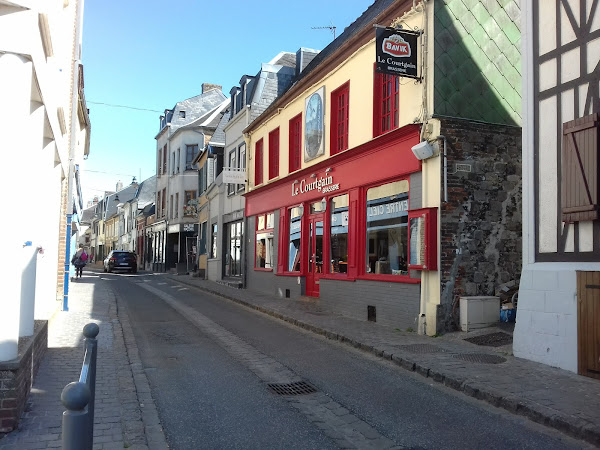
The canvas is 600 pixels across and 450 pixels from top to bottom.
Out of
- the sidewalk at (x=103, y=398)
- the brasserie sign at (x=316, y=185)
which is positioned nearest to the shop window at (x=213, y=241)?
the brasserie sign at (x=316, y=185)

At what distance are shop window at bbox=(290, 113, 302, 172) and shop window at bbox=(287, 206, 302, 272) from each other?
1387mm

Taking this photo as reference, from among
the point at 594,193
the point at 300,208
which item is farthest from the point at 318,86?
the point at 594,193

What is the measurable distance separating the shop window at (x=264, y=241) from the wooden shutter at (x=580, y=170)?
38.7 ft

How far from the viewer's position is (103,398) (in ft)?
17.6

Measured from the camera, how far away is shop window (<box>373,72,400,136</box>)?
36.4ft

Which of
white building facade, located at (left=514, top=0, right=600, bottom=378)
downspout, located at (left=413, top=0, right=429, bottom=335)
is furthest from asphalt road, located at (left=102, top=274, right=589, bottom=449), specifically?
white building facade, located at (left=514, top=0, right=600, bottom=378)

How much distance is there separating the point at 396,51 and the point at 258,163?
35.4ft

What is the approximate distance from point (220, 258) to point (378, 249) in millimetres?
14011

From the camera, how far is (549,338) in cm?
701

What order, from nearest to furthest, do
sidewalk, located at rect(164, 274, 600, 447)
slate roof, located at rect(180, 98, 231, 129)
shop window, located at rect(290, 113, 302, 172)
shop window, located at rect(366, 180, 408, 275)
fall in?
sidewalk, located at rect(164, 274, 600, 447) < shop window, located at rect(366, 180, 408, 275) < shop window, located at rect(290, 113, 302, 172) < slate roof, located at rect(180, 98, 231, 129)

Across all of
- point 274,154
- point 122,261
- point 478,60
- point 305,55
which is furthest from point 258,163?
point 122,261

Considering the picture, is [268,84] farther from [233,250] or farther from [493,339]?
[493,339]

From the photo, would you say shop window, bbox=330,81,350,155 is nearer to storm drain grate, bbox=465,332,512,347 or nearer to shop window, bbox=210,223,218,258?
storm drain grate, bbox=465,332,512,347

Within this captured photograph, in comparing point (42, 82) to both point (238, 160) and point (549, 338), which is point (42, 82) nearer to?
point (549, 338)
